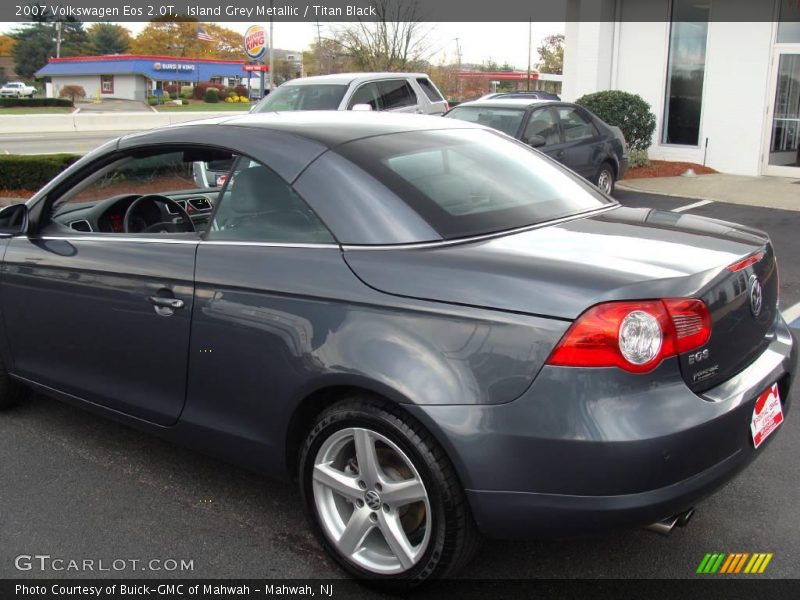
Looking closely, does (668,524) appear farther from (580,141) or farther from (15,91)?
(15,91)

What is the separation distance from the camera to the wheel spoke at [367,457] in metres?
2.71

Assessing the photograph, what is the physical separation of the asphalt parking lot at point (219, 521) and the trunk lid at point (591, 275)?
80cm

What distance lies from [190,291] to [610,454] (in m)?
1.68

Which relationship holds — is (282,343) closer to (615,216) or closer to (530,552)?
(530,552)

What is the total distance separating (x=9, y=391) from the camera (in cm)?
437

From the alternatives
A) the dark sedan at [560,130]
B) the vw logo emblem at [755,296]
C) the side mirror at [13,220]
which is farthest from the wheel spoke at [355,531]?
the dark sedan at [560,130]

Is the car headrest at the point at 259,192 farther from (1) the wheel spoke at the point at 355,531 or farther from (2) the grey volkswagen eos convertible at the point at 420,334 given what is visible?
(1) the wheel spoke at the point at 355,531

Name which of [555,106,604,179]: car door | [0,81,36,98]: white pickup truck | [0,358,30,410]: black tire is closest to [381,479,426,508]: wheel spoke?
[0,358,30,410]: black tire

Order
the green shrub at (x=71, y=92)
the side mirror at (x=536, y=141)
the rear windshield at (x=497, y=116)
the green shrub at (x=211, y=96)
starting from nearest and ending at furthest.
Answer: the side mirror at (x=536, y=141) → the rear windshield at (x=497, y=116) → the green shrub at (x=211, y=96) → the green shrub at (x=71, y=92)

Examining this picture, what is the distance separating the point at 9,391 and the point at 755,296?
12.1ft

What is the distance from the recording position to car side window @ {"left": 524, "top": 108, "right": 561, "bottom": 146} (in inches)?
418

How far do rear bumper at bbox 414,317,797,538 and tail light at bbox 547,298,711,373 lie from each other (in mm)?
33

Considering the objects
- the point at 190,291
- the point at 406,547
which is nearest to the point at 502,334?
the point at 406,547

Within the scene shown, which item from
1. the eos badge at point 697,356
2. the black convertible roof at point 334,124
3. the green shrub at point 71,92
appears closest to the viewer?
the eos badge at point 697,356
